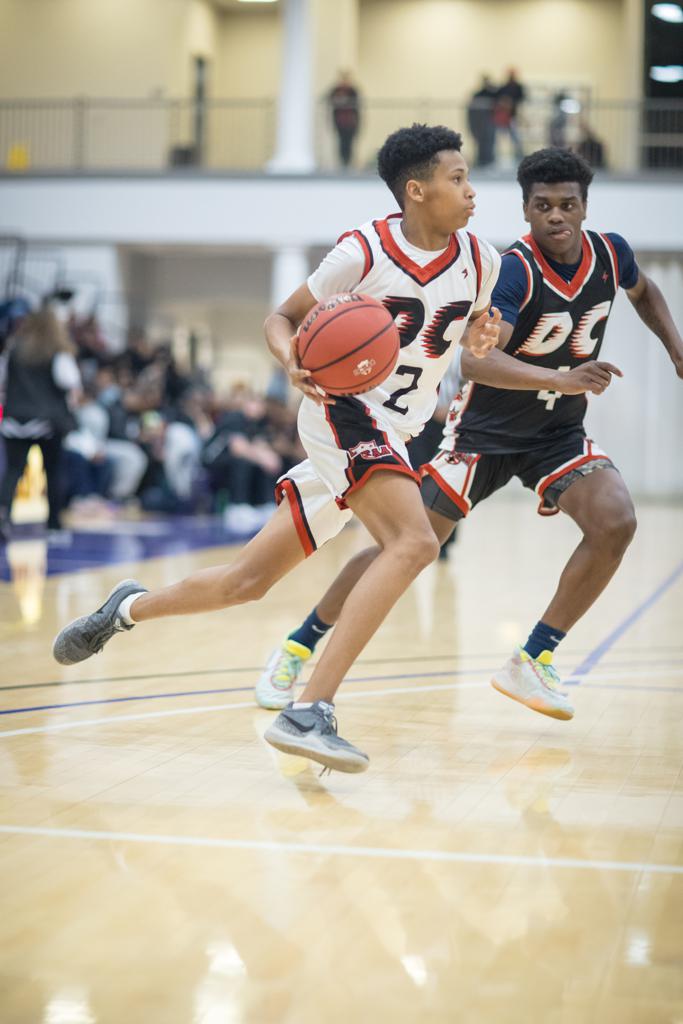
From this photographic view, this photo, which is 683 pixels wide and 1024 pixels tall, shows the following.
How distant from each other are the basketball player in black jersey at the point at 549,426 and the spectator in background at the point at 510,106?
1780 cm

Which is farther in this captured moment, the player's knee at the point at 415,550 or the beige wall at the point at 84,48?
the beige wall at the point at 84,48

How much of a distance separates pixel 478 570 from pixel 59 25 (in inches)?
743

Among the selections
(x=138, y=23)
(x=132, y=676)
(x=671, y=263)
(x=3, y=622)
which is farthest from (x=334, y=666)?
(x=138, y=23)

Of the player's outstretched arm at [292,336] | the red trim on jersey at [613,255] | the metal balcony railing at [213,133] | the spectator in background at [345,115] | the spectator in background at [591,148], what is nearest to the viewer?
the player's outstretched arm at [292,336]

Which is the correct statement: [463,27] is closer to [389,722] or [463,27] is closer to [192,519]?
[192,519]

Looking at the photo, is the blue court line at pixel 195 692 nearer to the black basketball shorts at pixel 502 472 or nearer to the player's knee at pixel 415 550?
the black basketball shorts at pixel 502 472

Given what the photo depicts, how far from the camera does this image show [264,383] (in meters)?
28.5

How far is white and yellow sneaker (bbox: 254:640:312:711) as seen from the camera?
4.36 meters

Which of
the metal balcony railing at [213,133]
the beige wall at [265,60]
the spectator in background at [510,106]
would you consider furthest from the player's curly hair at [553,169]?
the beige wall at [265,60]

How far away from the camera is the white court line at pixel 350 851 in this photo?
2.72 meters

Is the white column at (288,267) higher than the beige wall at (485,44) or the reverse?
the reverse

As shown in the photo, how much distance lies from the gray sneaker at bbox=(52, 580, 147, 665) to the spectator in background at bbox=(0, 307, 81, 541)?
248 inches

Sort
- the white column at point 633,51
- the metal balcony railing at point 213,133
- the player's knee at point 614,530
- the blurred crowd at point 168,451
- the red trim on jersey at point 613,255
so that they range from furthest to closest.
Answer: the white column at point 633,51 < the metal balcony railing at point 213,133 < the blurred crowd at point 168,451 < the red trim on jersey at point 613,255 < the player's knee at point 614,530

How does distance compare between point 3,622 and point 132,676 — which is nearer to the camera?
point 132,676
